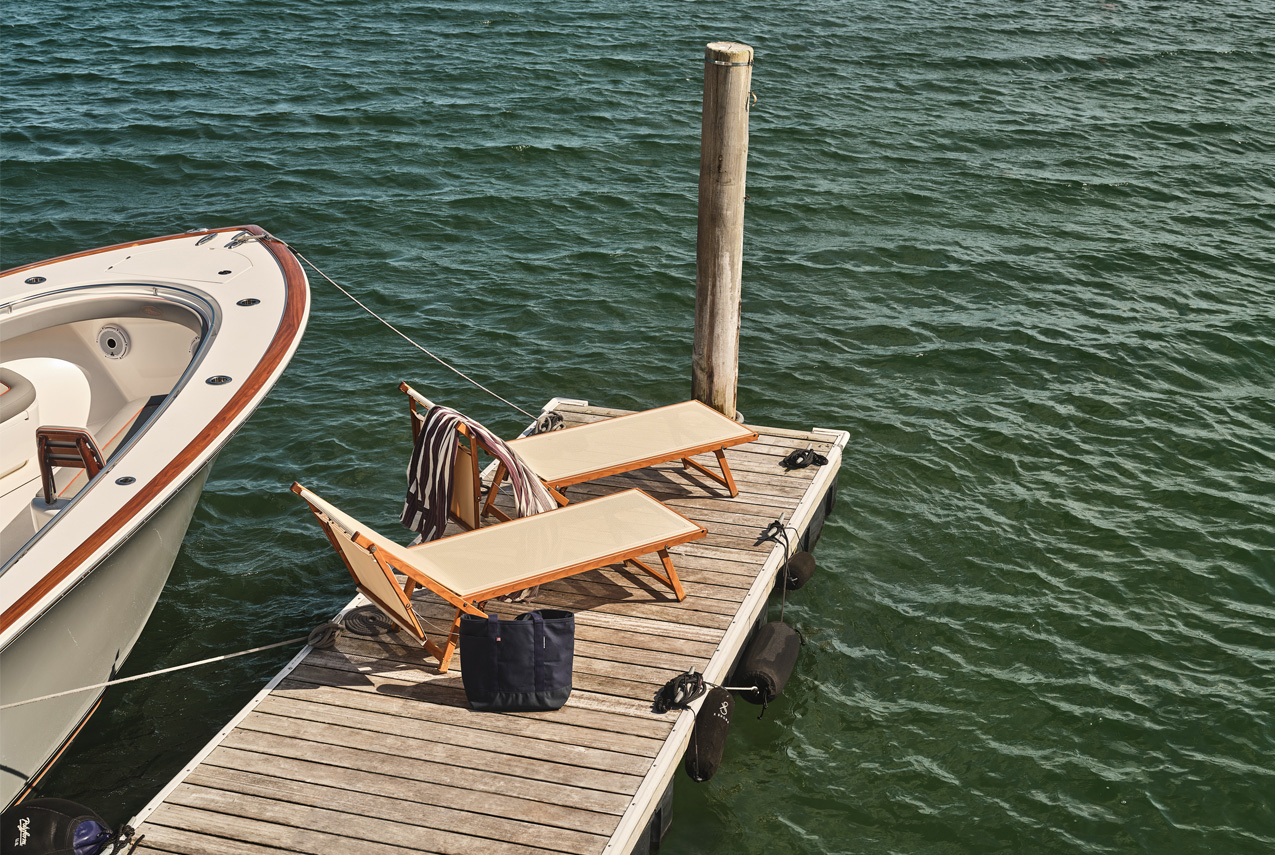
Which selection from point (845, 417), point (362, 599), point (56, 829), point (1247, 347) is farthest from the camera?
point (1247, 347)

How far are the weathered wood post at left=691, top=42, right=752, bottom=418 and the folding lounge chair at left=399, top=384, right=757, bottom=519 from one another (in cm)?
39

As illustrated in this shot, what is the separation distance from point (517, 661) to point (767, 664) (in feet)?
6.88

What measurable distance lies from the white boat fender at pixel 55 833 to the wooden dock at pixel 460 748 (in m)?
0.18

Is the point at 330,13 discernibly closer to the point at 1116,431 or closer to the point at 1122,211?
the point at 1122,211

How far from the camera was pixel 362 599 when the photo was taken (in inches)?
300

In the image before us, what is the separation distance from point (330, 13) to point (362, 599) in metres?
20.8

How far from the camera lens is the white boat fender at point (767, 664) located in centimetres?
782

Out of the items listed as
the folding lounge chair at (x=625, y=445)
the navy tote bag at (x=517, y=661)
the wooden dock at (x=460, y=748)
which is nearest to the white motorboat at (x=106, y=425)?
the wooden dock at (x=460, y=748)

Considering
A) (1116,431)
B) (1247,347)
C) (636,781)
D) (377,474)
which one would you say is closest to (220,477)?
(377,474)

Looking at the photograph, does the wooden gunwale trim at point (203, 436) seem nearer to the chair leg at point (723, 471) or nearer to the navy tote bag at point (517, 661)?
the navy tote bag at point (517, 661)

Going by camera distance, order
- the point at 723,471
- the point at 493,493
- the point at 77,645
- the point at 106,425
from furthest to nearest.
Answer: the point at 106,425, the point at 723,471, the point at 493,493, the point at 77,645

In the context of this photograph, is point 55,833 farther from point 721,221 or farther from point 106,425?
point 721,221

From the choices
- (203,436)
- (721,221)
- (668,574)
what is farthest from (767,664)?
(203,436)

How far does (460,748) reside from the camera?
6.32 meters
